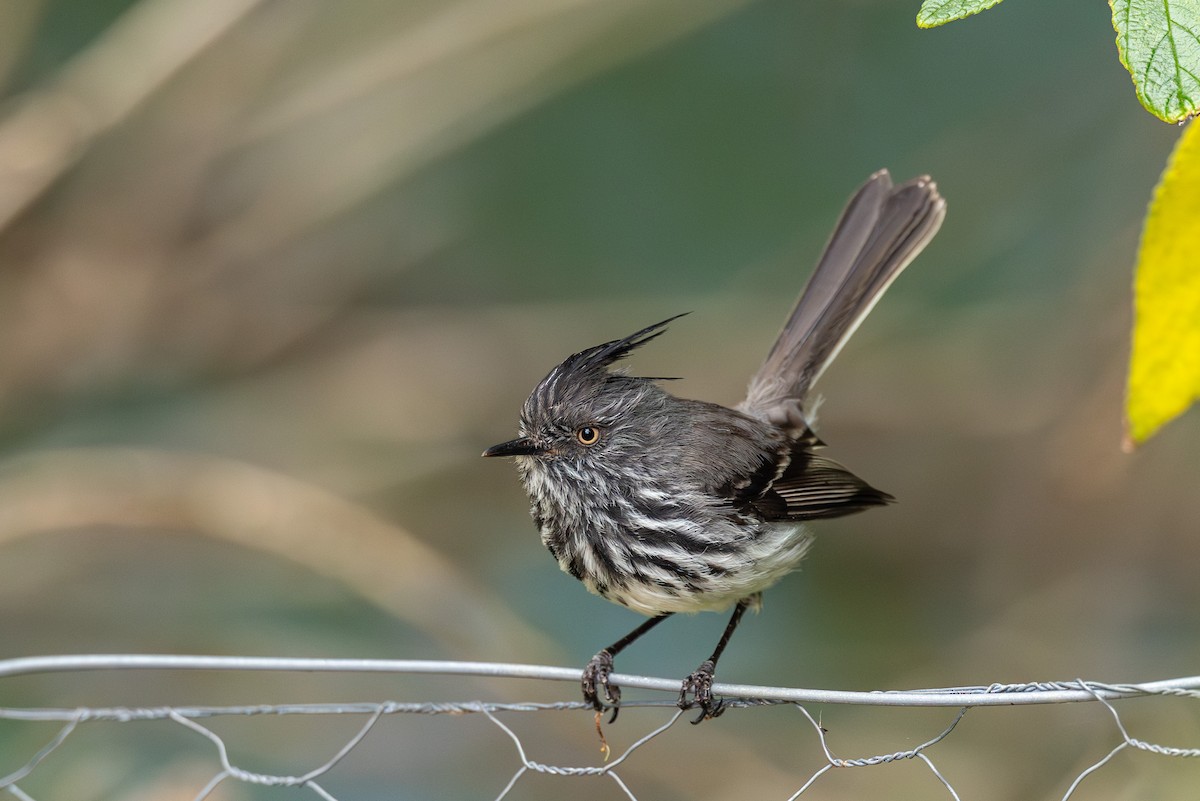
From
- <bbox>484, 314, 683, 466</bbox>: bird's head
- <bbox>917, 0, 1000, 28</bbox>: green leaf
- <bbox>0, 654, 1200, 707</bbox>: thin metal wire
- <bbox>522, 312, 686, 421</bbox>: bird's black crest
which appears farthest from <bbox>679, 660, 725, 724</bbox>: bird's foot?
<bbox>917, 0, 1000, 28</bbox>: green leaf

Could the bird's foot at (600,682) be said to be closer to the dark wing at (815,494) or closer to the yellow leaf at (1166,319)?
the dark wing at (815,494)

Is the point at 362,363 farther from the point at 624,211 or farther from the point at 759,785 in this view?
the point at 759,785

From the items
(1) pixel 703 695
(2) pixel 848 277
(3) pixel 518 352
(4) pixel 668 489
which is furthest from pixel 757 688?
(3) pixel 518 352

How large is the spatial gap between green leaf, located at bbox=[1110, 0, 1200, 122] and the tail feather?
2.45 meters

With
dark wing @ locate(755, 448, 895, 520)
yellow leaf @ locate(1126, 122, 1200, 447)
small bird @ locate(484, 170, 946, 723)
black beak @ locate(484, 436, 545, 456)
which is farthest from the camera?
dark wing @ locate(755, 448, 895, 520)

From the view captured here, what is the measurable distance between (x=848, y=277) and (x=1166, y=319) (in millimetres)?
2847

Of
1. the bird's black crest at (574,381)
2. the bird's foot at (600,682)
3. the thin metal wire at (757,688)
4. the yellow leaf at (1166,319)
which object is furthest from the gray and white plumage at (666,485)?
the yellow leaf at (1166,319)

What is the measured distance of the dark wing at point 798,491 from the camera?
114 inches

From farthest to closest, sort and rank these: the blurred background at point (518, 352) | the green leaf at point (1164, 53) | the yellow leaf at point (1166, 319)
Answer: the blurred background at point (518, 352), the green leaf at point (1164, 53), the yellow leaf at point (1166, 319)

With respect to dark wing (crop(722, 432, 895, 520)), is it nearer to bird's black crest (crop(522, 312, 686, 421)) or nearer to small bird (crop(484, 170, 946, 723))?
small bird (crop(484, 170, 946, 723))

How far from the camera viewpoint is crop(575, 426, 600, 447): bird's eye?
2.98 meters

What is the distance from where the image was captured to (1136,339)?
0.74m

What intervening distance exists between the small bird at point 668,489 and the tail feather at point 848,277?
0.01 meters

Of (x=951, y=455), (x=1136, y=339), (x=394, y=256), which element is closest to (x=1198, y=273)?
(x=1136, y=339)
